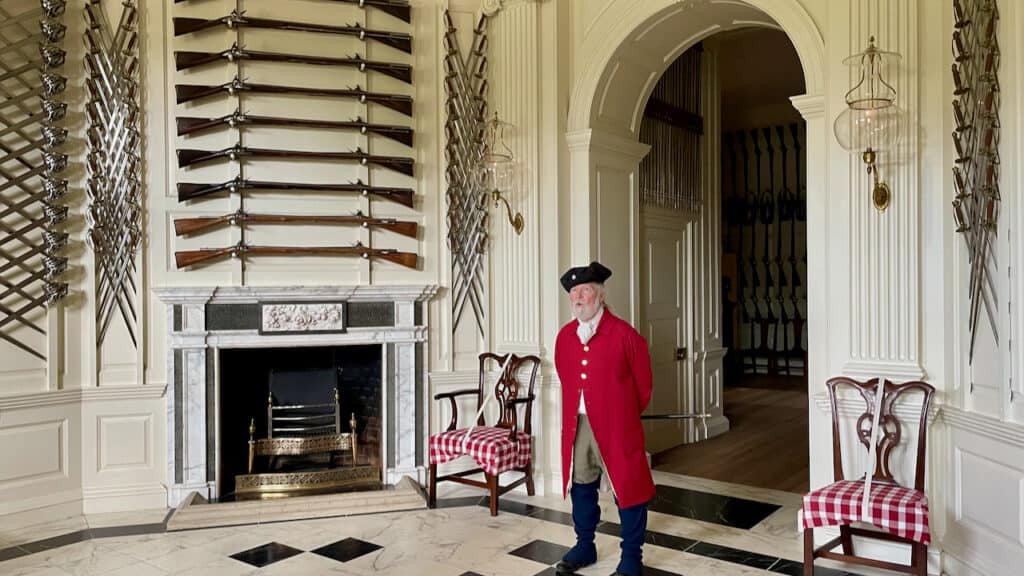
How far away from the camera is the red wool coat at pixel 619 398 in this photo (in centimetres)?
322

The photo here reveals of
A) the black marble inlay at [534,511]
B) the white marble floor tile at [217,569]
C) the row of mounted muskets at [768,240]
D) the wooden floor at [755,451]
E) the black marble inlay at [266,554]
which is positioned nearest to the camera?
the white marble floor tile at [217,569]

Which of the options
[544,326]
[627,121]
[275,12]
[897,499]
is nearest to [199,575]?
[544,326]

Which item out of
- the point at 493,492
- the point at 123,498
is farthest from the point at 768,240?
the point at 123,498

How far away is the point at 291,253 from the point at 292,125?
0.82 meters

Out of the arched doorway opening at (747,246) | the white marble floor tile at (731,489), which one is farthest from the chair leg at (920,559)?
the arched doorway opening at (747,246)

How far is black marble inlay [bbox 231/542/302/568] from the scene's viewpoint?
3592 mm

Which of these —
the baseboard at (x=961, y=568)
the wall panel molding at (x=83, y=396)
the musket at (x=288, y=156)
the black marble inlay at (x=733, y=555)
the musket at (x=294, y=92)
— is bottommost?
the black marble inlay at (x=733, y=555)

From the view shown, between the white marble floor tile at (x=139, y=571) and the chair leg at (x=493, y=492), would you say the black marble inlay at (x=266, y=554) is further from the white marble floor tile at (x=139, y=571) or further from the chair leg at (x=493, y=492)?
the chair leg at (x=493, y=492)

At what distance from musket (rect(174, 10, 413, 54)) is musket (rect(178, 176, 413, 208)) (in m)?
0.94

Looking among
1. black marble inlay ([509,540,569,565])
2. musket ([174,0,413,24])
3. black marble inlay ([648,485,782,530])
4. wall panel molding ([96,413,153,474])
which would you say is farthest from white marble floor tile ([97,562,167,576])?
musket ([174,0,413,24])

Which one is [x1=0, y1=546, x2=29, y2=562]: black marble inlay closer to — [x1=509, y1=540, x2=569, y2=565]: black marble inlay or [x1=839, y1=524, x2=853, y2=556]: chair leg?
[x1=509, y1=540, x2=569, y2=565]: black marble inlay

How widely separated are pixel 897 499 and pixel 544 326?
236 cm

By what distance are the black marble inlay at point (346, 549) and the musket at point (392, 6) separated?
334 centimetres

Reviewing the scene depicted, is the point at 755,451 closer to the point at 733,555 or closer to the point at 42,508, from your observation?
the point at 733,555
